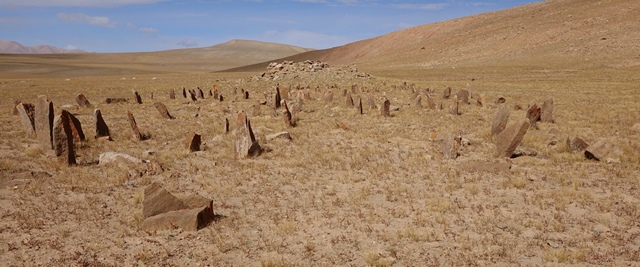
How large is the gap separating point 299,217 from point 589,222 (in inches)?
206

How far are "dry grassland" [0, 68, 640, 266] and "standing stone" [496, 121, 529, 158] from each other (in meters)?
0.35

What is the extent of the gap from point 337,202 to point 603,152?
7605 mm

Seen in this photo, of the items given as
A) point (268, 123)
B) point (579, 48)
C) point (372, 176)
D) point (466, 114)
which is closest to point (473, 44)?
point (579, 48)

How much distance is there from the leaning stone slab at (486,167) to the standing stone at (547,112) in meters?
7.87

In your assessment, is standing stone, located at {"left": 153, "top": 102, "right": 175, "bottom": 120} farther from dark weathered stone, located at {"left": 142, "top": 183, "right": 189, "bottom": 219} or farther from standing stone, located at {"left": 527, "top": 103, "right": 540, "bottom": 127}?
standing stone, located at {"left": 527, "top": 103, "right": 540, "bottom": 127}

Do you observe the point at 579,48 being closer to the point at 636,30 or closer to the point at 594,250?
the point at 636,30

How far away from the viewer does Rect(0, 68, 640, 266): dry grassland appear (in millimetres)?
6488

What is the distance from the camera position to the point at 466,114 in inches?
763

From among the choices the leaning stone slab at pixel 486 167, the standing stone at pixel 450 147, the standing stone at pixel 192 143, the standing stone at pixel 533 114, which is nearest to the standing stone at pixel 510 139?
the leaning stone slab at pixel 486 167

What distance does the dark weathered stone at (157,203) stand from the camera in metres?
7.61

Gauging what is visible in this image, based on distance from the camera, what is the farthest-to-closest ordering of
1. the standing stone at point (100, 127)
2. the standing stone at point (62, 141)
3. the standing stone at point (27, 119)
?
the standing stone at point (27, 119), the standing stone at point (100, 127), the standing stone at point (62, 141)

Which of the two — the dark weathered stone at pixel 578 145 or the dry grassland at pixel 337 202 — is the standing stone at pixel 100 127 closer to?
the dry grassland at pixel 337 202

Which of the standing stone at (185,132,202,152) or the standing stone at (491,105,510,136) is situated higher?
the standing stone at (491,105,510,136)

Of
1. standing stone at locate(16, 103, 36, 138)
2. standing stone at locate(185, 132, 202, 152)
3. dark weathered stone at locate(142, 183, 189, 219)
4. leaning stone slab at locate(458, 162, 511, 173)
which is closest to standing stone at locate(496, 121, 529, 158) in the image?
leaning stone slab at locate(458, 162, 511, 173)
